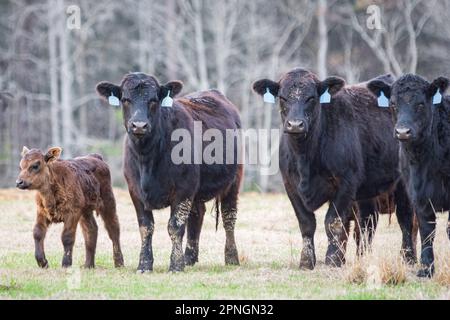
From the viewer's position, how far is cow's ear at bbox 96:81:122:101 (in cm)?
1179

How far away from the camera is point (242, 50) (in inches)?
1518

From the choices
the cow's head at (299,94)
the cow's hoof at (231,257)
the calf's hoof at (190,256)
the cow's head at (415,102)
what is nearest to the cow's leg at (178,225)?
the calf's hoof at (190,256)

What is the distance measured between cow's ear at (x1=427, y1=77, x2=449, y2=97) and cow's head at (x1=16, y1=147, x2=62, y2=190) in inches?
204

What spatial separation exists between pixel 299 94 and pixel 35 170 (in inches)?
149

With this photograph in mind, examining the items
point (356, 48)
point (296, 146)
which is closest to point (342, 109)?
point (296, 146)

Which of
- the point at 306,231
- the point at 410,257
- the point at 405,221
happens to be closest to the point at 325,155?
the point at 306,231

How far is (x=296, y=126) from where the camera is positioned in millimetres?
11188

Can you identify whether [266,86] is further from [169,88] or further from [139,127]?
[139,127]

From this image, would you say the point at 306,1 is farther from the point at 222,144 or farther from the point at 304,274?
the point at 304,274

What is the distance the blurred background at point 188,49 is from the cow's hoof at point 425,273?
820 inches

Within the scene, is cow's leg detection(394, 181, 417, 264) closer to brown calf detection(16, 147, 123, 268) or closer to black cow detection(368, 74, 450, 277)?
black cow detection(368, 74, 450, 277)

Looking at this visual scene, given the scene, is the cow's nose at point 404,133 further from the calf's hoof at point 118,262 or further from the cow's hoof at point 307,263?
the calf's hoof at point 118,262

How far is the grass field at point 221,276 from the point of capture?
9.35 meters

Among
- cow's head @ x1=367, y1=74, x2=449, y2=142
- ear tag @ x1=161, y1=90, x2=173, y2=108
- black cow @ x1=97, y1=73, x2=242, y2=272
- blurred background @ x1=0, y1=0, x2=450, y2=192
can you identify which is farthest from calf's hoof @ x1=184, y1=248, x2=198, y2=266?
blurred background @ x1=0, y1=0, x2=450, y2=192
